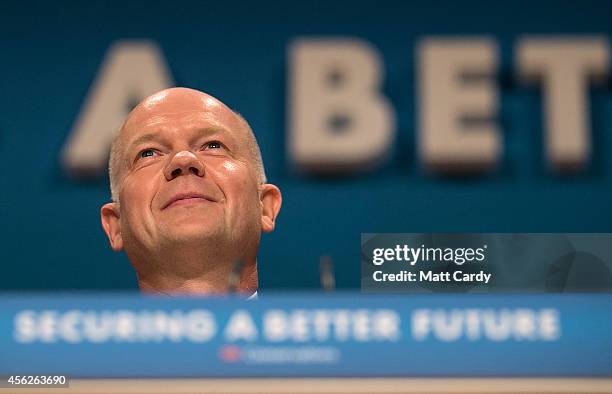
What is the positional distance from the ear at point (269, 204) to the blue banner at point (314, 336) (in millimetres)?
638

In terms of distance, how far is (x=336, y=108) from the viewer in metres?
3.00

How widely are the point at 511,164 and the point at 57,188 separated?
4.61 feet

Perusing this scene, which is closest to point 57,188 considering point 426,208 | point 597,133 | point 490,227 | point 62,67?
point 62,67

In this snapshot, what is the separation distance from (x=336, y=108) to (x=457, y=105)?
14.9 inches

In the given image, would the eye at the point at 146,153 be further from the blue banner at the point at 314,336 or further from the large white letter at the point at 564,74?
the large white letter at the point at 564,74

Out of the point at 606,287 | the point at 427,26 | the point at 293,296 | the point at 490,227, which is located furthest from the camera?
the point at 427,26

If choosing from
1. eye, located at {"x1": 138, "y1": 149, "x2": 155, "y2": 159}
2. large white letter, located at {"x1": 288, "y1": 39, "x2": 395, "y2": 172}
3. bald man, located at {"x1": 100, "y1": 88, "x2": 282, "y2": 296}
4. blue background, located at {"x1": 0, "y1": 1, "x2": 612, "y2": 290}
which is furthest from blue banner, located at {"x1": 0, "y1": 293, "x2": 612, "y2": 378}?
large white letter, located at {"x1": 288, "y1": 39, "x2": 395, "y2": 172}

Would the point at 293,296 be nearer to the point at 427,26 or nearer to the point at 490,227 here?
the point at 490,227

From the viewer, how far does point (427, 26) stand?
3021mm

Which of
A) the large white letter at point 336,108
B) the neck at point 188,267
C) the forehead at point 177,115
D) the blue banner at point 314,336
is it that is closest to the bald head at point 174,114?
the forehead at point 177,115

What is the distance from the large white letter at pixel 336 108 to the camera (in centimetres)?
290

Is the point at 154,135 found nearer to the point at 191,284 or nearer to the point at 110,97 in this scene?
the point at 191,284

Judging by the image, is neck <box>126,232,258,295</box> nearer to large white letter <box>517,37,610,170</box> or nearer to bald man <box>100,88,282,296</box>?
bald man <box>100,88,282,296</box>

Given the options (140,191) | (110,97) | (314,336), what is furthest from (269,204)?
(110,97)
